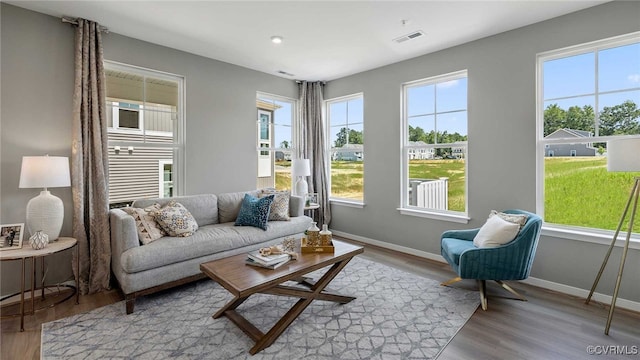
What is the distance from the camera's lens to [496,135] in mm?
3348

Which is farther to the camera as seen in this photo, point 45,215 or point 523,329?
point 45,215

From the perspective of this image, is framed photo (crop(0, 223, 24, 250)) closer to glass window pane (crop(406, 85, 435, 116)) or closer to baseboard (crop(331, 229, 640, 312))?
baseboard (crop(331, 229, 640, 312))

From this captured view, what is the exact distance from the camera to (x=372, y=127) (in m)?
4.58

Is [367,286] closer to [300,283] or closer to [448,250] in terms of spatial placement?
[300,283]

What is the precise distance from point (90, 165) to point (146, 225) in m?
0.88

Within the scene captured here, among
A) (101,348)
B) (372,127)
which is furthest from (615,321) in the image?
(101,348)

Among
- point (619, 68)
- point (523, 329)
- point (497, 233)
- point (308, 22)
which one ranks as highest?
point (308, 22)

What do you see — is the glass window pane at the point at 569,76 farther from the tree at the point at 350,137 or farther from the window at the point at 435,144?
the tree at the point at 350,137

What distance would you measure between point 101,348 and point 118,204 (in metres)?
1.84

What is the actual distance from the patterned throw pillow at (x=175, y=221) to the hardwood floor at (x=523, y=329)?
2.53 ft

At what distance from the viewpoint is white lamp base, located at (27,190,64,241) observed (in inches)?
101

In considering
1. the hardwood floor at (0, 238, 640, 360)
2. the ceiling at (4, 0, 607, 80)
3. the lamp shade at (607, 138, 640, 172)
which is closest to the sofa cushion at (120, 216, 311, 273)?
the hardwood floor at (0, 238, 640, 360)

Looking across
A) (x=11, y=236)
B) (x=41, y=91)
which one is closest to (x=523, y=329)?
(x=11, y=236)

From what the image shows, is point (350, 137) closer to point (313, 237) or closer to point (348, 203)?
point (348, 203)
